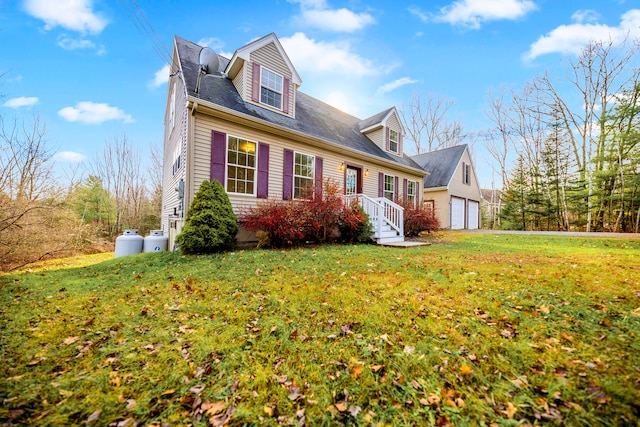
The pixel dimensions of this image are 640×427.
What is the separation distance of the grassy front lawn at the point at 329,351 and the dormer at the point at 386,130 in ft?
33.3

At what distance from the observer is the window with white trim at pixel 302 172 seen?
8805 millimetres

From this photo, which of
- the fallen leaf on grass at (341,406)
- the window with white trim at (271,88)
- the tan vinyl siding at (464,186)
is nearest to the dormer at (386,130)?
the window with white trim at (271,88)

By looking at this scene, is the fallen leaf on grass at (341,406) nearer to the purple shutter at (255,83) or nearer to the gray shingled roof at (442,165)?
the purple shutter at (255,83)

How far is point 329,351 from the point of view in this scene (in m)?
2.22

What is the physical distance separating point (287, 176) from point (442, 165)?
1397 cm

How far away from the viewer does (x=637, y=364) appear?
1816 mm

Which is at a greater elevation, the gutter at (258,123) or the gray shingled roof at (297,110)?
the gray shingled roof at (297,110)

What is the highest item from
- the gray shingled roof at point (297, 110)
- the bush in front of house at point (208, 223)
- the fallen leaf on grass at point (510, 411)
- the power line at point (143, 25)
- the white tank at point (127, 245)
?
the power line at point (143, 25)

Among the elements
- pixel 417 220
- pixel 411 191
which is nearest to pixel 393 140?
pixel 411 191

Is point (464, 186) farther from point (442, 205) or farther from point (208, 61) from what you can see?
point (208, 61)

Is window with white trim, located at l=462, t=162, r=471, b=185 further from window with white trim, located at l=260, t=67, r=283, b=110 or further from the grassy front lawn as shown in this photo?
the grassy front lawn

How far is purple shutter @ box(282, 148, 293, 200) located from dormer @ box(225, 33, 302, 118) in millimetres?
1789

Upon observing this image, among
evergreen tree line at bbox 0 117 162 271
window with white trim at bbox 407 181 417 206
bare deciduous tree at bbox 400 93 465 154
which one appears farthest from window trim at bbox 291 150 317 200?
bare deciduous tree at bbox 400 93 465 154

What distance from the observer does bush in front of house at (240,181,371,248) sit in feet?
22.0
